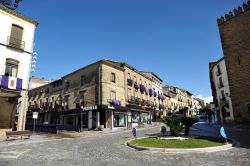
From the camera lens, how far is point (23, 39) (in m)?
21.7

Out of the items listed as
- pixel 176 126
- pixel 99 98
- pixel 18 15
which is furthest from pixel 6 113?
pixel 176 126

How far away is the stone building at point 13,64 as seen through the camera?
→ 1969cm

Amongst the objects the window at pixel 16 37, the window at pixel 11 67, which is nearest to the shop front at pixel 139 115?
the window at pixel 11 67

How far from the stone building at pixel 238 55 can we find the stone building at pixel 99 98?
16.0 meters

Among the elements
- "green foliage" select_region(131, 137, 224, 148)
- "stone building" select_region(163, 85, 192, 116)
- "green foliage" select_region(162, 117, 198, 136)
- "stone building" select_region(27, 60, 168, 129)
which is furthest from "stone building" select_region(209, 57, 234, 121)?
"green foliage" select_region(131, 137, 224, 148)

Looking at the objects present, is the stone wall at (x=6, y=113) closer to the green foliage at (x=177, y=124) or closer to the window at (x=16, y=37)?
the window at (x=16, y=37)

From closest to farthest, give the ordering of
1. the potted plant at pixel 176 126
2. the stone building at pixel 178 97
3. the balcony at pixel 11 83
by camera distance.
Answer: the potted plant at pixel 176 126 < the balcony at pixel 11 83 < the stone building at pixel 178 97

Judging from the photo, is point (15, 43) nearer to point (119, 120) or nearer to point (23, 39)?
point (23, 39)

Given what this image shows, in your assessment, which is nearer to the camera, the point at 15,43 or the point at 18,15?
the point at 15,43

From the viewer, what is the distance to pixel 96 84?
31125 mm

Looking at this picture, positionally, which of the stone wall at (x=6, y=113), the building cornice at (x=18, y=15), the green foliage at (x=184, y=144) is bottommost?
the green foliage at (x=184, y=144)

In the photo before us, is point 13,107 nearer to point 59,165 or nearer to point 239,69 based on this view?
point 59,165

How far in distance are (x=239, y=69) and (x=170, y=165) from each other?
80.5 feet

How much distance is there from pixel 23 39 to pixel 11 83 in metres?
5.29
